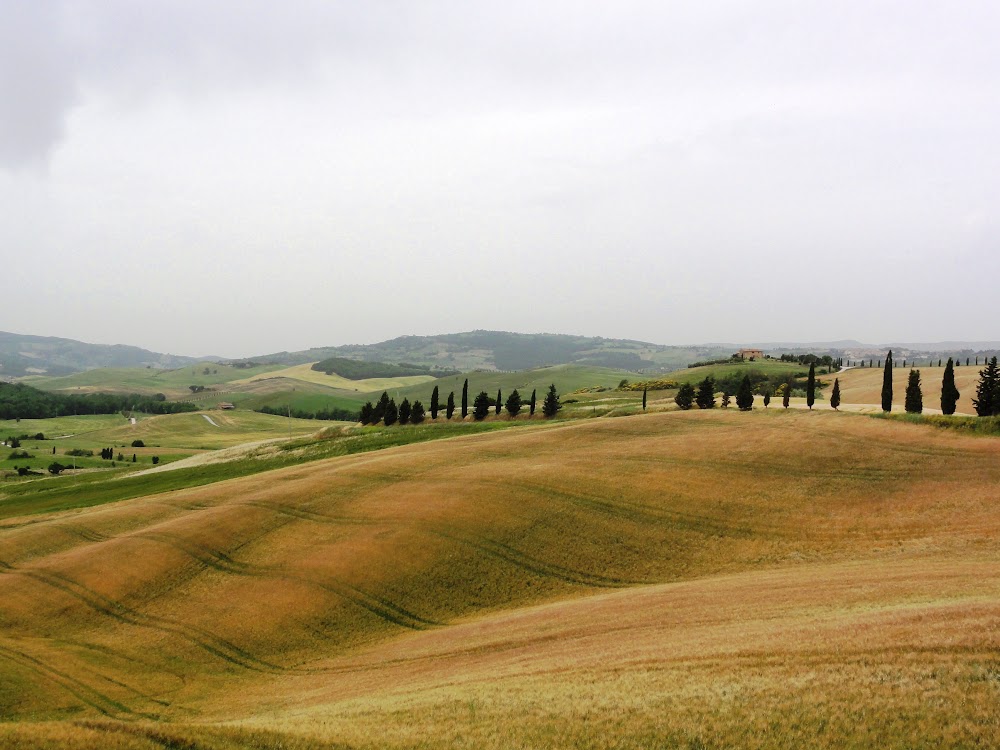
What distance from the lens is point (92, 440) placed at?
627 feet

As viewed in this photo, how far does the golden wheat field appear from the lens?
19328 millimetres

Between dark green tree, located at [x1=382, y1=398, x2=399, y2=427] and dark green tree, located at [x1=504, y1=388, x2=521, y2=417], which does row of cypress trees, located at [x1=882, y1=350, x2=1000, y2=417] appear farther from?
dark green tree, located at [x1=382, y1=398, x2=399, y2=427]

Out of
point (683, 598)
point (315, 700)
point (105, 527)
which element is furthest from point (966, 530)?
point (105, 527)

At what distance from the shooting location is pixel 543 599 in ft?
128

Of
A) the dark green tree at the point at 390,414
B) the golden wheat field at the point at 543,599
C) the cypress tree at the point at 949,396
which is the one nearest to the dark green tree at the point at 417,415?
the dark green tree at the point at 390,414

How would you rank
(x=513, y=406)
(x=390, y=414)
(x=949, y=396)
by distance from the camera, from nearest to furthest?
(x=949, y=396)
(x=513, y=406)
(x=390, y=414)

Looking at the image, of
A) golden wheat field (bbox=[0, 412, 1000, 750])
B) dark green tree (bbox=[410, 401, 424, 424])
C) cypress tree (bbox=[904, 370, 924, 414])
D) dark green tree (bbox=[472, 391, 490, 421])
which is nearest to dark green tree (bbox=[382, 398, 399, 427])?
Result: dark green tree (bbox=[410, 401, 424, 424])

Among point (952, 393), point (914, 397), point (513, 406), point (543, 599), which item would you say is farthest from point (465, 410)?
point (543, 599)

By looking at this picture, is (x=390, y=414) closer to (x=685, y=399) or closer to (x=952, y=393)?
(x=685, y=399)

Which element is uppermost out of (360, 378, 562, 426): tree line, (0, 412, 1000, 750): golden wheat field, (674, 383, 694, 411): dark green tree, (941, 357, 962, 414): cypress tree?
(941, 357, 962, 414): cypress tree

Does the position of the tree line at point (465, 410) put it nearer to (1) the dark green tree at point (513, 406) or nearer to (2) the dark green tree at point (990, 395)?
(1) the dark green tree at point (513, 406)

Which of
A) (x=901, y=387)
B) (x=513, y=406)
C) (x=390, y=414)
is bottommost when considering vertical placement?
(x=390, y=414)

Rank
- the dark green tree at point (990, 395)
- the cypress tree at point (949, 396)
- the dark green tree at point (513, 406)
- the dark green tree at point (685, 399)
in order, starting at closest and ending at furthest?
the dark green tree at point (990, 395) → the cypress tree at point (949, 396) → the dark green tree at point (685, 399) → the dark green tree at point (513, 406)

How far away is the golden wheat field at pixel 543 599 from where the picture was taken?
63.4 feet
